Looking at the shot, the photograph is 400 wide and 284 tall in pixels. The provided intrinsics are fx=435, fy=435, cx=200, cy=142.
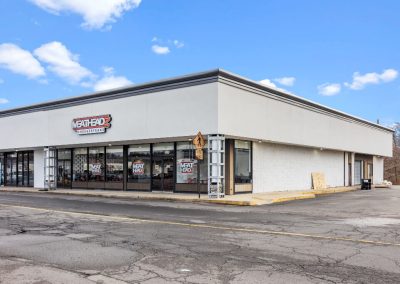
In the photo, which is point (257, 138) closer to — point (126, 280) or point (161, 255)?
point (161, 255)

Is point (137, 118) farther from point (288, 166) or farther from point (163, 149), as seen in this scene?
point (288, 166)

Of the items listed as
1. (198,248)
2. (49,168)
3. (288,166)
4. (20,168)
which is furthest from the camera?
(20,168)

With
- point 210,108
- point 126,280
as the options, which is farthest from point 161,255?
point 210,108

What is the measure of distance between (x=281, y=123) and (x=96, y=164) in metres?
13.9

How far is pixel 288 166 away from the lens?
32094 millimetres

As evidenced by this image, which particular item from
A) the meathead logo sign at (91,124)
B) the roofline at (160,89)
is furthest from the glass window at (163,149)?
the roofline at (160,89)

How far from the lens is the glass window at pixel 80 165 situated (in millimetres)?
33250

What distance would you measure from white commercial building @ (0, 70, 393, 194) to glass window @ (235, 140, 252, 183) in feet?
0.20

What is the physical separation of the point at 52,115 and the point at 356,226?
2589cm

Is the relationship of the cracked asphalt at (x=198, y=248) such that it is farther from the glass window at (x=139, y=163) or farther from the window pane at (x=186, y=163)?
the glass window at (x=139, y=163)

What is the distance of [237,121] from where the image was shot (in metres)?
24.4

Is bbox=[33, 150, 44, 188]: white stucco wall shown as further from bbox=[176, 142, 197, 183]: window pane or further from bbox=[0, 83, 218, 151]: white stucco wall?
bbox=[176, 142, 197, 183]: window pane

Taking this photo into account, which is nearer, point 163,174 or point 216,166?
point 216,166

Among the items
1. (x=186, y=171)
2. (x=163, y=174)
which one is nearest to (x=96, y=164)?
(x=163, y=174)
